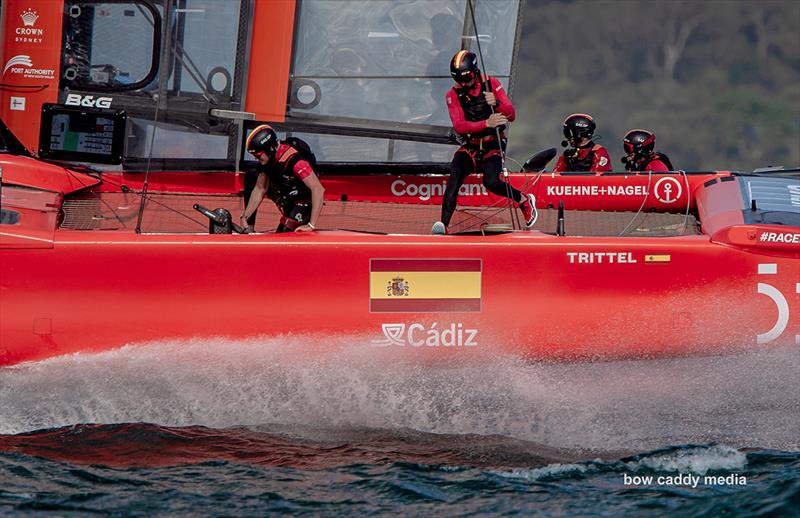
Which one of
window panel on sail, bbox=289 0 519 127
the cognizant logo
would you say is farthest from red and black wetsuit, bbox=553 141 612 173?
window panel on sail, bbox=289 0 519 127

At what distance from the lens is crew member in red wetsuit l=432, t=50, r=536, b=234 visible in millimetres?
9094

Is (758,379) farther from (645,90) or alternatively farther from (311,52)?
(645,90)

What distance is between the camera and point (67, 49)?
31.6 feet

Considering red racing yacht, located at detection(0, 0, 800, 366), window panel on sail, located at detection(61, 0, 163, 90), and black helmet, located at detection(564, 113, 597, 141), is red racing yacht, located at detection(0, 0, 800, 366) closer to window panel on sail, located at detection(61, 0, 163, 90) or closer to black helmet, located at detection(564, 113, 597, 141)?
window panel on sail, located at detection(61, 0, 163, 90)

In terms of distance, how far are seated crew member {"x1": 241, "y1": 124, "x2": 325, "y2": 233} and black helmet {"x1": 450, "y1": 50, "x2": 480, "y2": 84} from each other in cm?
120

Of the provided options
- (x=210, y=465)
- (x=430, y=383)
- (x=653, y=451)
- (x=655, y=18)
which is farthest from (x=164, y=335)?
(x=655, y=18)

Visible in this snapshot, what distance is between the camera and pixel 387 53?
991 cm

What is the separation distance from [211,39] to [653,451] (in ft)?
14.5

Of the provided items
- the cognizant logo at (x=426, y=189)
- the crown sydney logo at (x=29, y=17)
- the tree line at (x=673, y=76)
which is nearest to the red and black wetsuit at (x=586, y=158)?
the cognizant logo at (x=426, y=189)

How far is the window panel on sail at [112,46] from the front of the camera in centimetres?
963

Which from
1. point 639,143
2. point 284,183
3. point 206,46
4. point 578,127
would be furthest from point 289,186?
point 639,143

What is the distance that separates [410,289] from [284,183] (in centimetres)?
132

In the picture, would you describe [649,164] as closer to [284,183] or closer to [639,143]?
[639,143]

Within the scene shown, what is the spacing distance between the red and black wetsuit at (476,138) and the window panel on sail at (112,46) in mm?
2254
